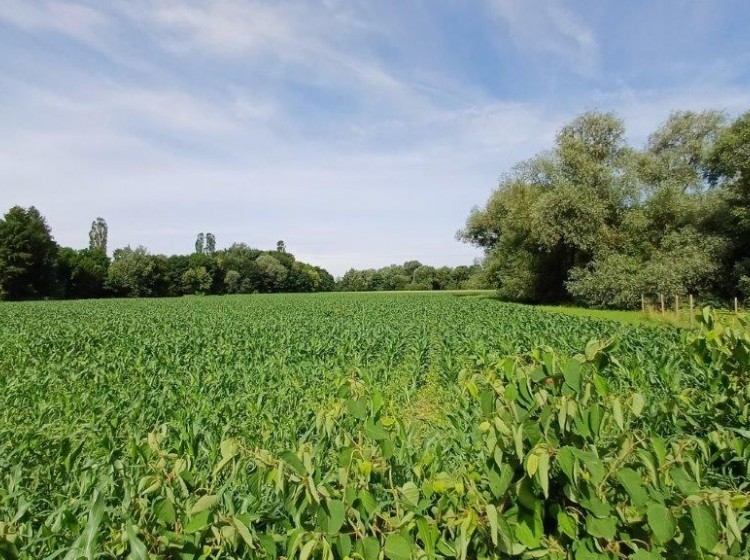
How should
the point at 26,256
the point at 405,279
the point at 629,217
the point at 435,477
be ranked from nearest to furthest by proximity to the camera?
1. the point at 435,477
2. the point at 629,217
3. the point at 26,256
4. the point at 405,279

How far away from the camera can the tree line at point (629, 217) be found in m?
28.8

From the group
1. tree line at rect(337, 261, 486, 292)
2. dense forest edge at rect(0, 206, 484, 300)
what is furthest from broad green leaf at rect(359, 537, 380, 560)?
tree line at rect(337, 261, 486, 292)

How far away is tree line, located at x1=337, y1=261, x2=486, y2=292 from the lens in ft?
379

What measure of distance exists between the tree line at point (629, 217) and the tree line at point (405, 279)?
67.4 metres

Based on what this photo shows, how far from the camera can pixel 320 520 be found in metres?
1.53

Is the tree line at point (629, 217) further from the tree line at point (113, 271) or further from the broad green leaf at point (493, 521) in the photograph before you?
the tree line at point (113, 271)

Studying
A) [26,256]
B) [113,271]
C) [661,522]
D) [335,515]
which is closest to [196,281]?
[113,271]

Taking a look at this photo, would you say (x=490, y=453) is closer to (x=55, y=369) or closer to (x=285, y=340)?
(x=55, y=369)

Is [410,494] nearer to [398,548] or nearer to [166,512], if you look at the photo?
[398,548]

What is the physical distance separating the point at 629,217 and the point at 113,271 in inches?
2922

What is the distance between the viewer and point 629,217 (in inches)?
1331

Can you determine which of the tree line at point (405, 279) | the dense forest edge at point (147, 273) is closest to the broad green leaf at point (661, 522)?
the dense forest edge at point (147, 273)

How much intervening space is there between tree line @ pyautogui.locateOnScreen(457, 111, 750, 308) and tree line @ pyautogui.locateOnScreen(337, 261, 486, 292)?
67386mm

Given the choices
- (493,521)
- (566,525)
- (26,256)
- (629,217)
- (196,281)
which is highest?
(629,217)
